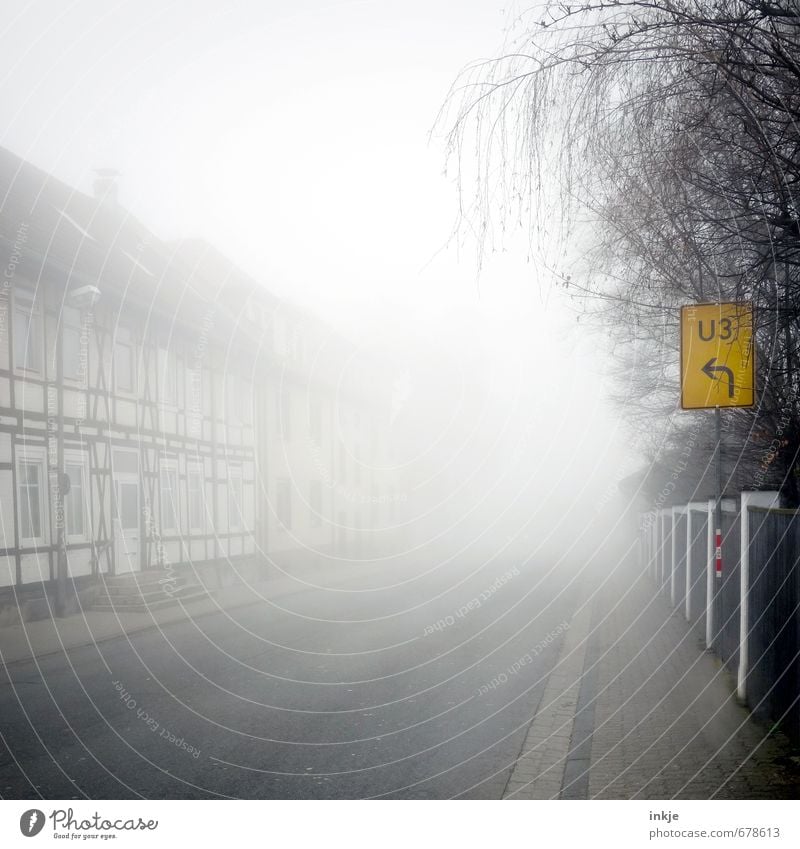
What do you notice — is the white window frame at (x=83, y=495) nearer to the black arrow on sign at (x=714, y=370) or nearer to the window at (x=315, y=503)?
the black arrow on sign at (x=714, y=370)

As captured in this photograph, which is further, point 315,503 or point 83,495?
point 315,503

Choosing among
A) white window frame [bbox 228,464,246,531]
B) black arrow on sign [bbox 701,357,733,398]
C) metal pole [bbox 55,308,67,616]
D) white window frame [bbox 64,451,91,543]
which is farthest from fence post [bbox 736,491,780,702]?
white window frame [bbox 228,464,246,531]

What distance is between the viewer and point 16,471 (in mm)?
15352

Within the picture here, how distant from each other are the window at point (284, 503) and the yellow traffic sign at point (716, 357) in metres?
24.0

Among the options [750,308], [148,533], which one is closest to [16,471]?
[148,533]

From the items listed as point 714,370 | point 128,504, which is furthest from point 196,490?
point 714,370

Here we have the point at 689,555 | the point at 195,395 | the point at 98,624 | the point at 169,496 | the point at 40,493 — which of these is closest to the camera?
the point at 689,555

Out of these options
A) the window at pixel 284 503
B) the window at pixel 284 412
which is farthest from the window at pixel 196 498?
the window at pixel 284 412

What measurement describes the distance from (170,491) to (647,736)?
16.7 metres

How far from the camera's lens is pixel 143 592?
56.3 ft

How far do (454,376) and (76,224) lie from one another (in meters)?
39.5

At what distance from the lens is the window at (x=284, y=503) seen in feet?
95.1

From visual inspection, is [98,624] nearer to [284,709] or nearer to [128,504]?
[128,504]

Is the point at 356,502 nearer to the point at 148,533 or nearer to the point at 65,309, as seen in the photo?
the point at 148,533
